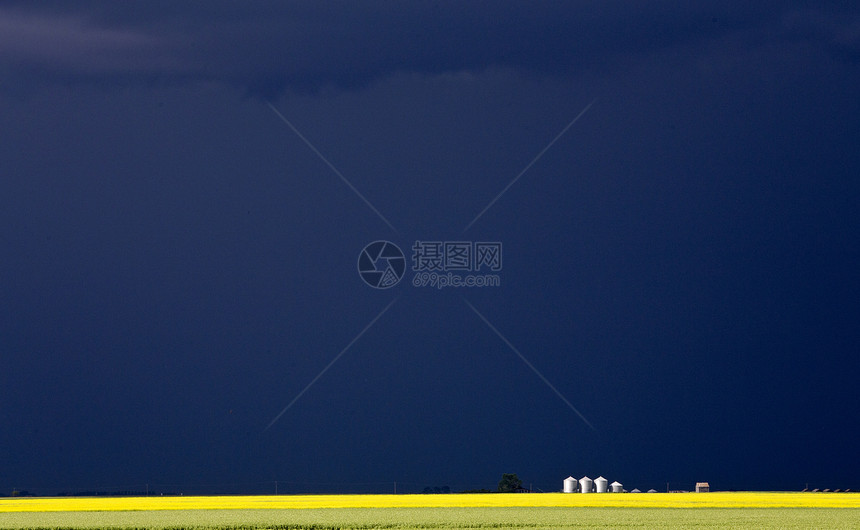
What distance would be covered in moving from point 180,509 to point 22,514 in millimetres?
9845

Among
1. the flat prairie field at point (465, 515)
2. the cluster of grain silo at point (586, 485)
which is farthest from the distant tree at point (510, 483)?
the flat prairie field at point (465, 515)

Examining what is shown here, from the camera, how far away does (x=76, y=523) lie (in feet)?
157

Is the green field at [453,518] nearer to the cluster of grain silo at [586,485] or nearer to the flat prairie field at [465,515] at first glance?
the flat prairie field at [465,515]

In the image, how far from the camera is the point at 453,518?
47.9 metres

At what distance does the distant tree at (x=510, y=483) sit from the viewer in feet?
344

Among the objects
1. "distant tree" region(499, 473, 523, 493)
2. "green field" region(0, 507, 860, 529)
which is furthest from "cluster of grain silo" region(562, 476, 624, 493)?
"green field" region(0, 507, 860, 529)

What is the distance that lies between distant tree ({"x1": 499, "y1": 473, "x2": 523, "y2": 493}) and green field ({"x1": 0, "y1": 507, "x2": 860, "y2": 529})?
45.5m

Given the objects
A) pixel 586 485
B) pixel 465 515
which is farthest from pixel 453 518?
pixel 586 485

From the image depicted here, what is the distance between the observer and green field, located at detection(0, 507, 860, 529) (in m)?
43.5

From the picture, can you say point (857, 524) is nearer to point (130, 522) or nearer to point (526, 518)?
A: point (526, 518)

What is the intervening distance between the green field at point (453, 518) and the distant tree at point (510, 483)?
45.5 meters

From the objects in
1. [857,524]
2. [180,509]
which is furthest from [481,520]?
[180,509]

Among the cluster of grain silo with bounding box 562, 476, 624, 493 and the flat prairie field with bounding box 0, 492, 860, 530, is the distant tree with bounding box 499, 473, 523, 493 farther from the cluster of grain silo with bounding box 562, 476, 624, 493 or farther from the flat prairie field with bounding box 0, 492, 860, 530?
the flat prairie field with bounding box 0, 492, 860, 530

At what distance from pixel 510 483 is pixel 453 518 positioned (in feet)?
201
